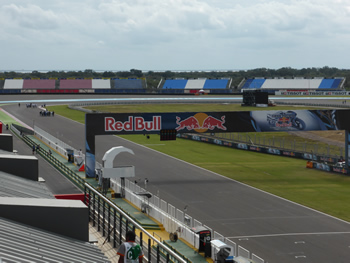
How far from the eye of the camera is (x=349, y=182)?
4238 centimetres

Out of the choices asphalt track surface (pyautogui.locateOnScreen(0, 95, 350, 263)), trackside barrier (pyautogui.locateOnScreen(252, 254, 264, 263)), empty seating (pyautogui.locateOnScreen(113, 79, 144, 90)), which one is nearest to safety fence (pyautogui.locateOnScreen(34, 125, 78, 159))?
asphalt track surface (pyautogui.locateOnScreen(0, 95, 350, 263))

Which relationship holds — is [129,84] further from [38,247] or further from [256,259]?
[38,247]

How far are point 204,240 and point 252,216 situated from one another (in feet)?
26.2

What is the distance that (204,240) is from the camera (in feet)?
78.0

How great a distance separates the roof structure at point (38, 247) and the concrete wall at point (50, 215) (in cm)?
17

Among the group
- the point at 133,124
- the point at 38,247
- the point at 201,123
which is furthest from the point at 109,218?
the point at 201,123

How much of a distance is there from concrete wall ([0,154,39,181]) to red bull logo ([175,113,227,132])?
2191 cm

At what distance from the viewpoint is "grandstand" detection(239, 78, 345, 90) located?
17512 centimetres

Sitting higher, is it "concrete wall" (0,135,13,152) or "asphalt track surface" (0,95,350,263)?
"concrete wall" (0,135,13,152)

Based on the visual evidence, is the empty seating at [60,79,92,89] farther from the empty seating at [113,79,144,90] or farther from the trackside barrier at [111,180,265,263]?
the trackside barrier at [111,180,265,263]

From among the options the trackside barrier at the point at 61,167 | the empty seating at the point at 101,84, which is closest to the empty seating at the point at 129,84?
the empty seating at the point at 101,84

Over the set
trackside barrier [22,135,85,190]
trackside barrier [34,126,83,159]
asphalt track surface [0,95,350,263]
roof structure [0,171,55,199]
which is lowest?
asphalt track surface [0,95,350,263]

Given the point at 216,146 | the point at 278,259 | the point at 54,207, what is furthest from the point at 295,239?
the point at 216,146

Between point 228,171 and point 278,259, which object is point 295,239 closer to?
point 278,259
